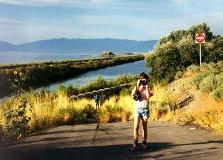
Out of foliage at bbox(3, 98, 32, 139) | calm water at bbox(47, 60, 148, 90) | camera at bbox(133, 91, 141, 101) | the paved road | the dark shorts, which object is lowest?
calm water at bbox(47, 60, 148, 90)

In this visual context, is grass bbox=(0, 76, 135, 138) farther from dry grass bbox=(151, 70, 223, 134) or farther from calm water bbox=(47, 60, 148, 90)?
calm water bbox=(47, 60, 148, 90)

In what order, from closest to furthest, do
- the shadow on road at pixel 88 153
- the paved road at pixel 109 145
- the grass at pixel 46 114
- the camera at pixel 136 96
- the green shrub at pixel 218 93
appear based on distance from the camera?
the shadow on road at pixel 88 153 < the paved road at pixel 109 145 < the camera at pixel 136 96 < the grass at pixel 46 114 < the green shrub at pixel 218 93

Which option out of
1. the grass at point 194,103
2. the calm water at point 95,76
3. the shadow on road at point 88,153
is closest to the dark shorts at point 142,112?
the shadow on road at point 88,153

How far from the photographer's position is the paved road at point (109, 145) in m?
13.7

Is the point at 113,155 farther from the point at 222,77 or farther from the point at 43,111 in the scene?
the point at 222,77

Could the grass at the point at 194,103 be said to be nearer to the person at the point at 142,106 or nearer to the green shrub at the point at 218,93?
the green shrub at the point at 218,93

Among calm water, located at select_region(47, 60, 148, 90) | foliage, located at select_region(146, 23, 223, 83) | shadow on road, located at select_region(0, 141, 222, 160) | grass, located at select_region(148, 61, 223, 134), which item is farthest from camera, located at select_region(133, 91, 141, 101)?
calm water, located at select_region(47, 60, 148, 90)

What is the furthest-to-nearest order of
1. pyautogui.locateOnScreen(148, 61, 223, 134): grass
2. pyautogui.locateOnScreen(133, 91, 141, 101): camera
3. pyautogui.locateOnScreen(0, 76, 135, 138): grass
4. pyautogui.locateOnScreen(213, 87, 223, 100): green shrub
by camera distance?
pyautogui.locateOnScreen(213, 87, 223, 100): green shrub, pyautogui.locateOnScreen(148, 61, 223, 134): grass, pyautogui.locateOnScreen(0, 76, 135, 138): grass, pyautogui.locateOnScreen(133, 91, 141, 101): camera

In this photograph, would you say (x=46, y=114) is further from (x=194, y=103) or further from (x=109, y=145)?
(x=194, y=103)

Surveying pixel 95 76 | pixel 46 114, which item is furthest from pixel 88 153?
pixel 95 76

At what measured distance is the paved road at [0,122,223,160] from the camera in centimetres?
1374

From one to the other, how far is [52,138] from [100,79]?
31987 mm

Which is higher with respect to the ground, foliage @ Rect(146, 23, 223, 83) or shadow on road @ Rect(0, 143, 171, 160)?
foliage @ Rect(146, 23, 223, 83)

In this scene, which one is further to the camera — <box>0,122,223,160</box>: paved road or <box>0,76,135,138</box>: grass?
<box>0,76,135,138</box>: grass
